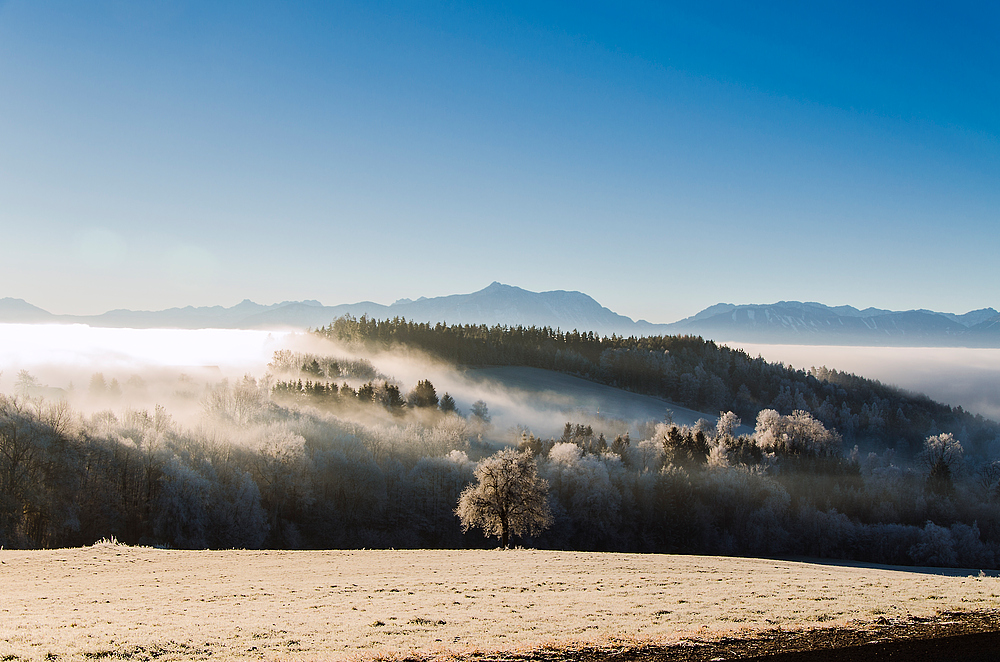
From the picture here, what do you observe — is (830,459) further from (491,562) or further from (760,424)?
(491,562)

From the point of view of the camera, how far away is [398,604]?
24344mm

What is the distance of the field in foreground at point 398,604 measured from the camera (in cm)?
1742

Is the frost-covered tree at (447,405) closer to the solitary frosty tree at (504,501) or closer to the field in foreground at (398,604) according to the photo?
the solitary frosty tree at (504,501)

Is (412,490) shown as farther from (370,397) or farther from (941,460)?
(941,460)

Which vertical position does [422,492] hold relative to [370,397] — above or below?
below

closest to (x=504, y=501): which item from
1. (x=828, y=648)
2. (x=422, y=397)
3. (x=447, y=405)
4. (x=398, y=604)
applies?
(x=398, y=604)

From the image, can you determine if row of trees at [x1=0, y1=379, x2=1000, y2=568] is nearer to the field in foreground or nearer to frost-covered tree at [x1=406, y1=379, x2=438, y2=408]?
frost-covered tree at [x1=406, y1=379, x2=438, y2=408]

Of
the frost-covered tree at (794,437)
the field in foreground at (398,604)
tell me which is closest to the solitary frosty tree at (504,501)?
the field in foreground at (398,604)

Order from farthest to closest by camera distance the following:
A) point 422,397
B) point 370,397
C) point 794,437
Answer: point 422,397 → point 370,397 → point 794,437

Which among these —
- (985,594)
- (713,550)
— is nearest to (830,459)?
(713,550)

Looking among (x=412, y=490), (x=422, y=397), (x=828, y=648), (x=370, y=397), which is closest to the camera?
(x=828, y=648)

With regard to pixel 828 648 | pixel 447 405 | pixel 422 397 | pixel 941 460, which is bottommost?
pixel 941 460

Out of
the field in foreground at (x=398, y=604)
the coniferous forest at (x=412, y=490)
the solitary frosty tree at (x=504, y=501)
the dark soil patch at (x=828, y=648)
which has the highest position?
the dark soil patch at (x=828, y=648)

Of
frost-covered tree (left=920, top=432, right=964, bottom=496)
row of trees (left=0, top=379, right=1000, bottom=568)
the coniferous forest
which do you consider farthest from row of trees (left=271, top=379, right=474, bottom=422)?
frost-covered tree (left=920, top=432, right=964, bottom=496)
